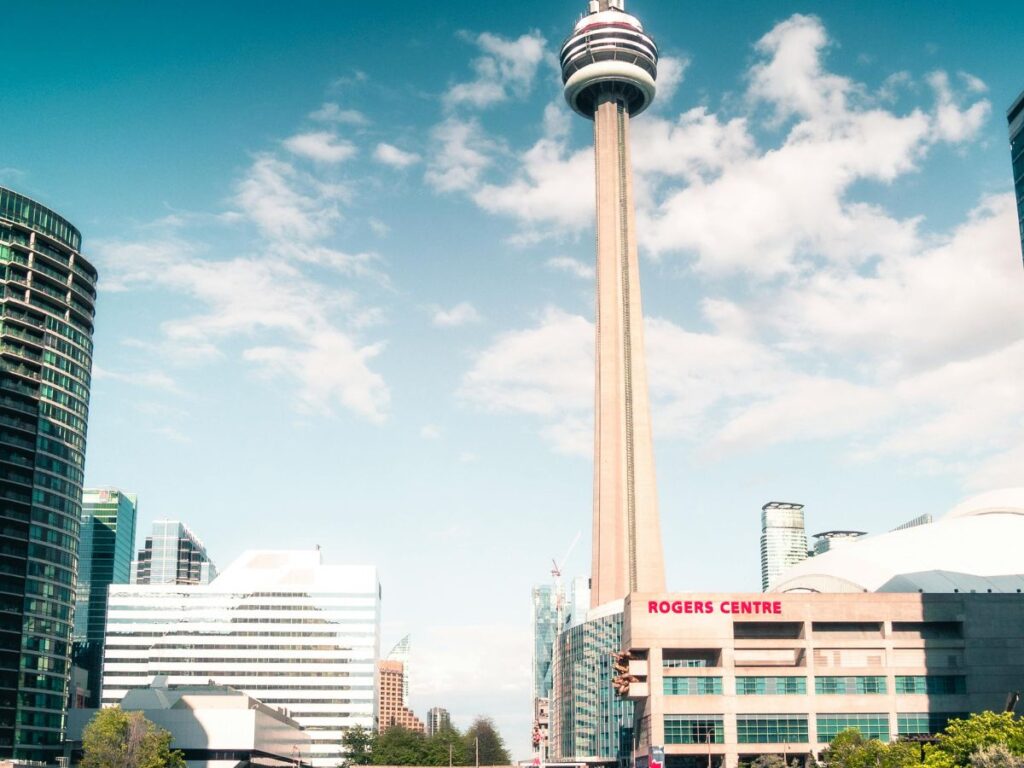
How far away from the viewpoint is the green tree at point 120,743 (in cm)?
13725

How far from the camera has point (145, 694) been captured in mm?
182000

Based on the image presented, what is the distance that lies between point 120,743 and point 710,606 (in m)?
75.9

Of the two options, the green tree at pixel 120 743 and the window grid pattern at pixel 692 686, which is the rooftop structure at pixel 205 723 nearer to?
the green tree at pixel 120 743

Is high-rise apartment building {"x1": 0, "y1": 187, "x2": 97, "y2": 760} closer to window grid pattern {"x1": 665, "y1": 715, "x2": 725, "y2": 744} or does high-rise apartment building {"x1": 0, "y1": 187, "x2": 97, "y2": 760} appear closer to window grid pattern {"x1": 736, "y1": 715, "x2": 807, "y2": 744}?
window grid pattern {"x1": 665, "y1": 715, "x2": 725, "y2": 744}

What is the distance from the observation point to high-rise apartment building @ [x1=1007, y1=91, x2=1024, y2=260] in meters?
133

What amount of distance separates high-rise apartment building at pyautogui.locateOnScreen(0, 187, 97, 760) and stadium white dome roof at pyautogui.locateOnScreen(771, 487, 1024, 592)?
114 metres

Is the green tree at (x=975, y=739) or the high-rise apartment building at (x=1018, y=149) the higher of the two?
the high-rise apartment building at (x=1018, y=149)

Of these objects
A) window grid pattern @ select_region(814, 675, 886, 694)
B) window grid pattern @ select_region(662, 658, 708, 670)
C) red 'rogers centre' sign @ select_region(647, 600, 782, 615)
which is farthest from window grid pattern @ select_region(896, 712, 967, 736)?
window grid pattern @ select_region(662, 658, 708, 670)

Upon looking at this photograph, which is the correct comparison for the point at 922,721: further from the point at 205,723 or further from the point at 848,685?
the point at 205,723

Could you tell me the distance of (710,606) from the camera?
5758 inches

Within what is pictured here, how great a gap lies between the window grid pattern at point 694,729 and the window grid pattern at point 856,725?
1323cm

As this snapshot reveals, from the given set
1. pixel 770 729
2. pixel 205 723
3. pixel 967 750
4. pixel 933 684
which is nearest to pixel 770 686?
pixel 770 729

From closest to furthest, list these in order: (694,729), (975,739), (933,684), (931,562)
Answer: (975,739) → (694,729) → (933,684) → (931,562)

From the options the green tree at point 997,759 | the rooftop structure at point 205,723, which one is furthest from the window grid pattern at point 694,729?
the rooftop structure at point 205,723
